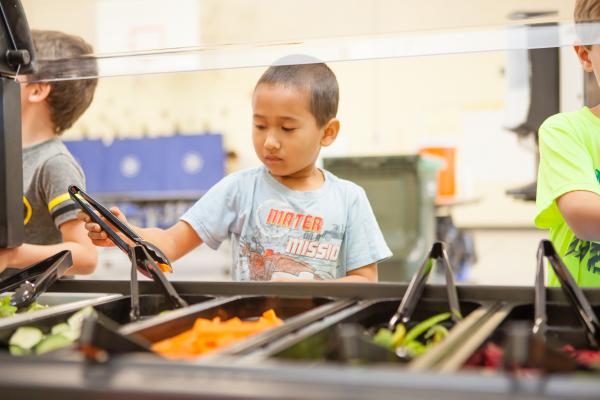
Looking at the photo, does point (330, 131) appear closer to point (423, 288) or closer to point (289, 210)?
point (289, 210)

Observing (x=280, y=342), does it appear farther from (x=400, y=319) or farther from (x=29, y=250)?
(x=29, y=250)

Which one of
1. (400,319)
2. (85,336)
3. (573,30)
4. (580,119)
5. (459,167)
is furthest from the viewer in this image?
(459,167)

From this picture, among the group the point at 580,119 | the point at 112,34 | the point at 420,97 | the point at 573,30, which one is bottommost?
the point at 580,119

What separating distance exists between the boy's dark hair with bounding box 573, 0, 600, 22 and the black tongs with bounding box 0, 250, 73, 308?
2.88 ft

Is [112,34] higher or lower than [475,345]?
higher

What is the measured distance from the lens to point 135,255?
40.9 inches

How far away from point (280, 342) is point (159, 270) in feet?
1.26

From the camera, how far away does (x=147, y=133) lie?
8125 millimetres

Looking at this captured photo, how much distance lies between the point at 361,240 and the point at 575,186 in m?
0.43

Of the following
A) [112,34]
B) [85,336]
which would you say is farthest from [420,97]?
[85,336]

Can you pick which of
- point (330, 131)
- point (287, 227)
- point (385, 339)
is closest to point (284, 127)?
point (330, 131)

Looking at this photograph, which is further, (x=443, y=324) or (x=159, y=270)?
(x=159, y=270)

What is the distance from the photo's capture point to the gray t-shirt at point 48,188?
156 cm

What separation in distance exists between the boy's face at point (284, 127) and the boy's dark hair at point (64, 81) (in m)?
0.31
